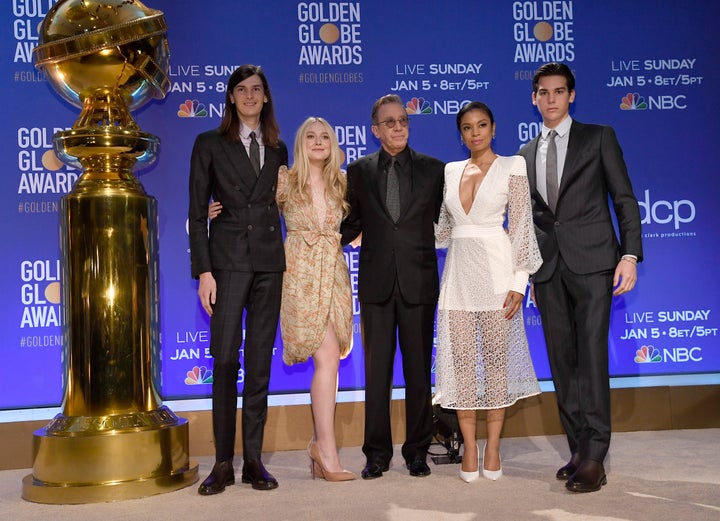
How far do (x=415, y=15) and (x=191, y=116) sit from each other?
5.22 ft

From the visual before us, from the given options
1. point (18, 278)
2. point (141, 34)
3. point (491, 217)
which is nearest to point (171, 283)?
point (18, 278)

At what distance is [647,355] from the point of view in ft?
18.4

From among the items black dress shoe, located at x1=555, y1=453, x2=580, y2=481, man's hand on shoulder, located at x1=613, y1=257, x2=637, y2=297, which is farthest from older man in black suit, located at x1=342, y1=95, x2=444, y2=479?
man's hand on shoulder, located at x1=613, y1=257, x2=637, y2=297

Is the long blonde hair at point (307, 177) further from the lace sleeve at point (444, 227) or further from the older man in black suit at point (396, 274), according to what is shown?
the lace sleeve at point (444, 227)

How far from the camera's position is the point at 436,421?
14.9ft

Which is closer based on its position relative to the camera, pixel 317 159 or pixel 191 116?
pixel 317 159

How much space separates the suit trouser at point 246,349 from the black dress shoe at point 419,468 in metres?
0.74

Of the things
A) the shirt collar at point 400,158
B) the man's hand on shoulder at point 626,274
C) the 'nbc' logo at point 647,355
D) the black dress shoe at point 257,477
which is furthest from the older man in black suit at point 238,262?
the 'nbc' logo at point 647,355

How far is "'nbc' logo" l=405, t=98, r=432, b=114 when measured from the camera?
554 cm

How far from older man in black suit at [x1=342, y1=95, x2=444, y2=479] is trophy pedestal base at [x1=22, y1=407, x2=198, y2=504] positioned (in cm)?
100

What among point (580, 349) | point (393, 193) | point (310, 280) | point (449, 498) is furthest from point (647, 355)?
point (310, 280)

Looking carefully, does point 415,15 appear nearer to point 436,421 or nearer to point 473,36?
point 473,36

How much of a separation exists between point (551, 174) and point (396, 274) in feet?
2.88

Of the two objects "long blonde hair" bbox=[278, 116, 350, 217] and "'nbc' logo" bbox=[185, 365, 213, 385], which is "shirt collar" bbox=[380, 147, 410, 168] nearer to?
"long blonde hair" bbox=[278, 116, 350, 217]
